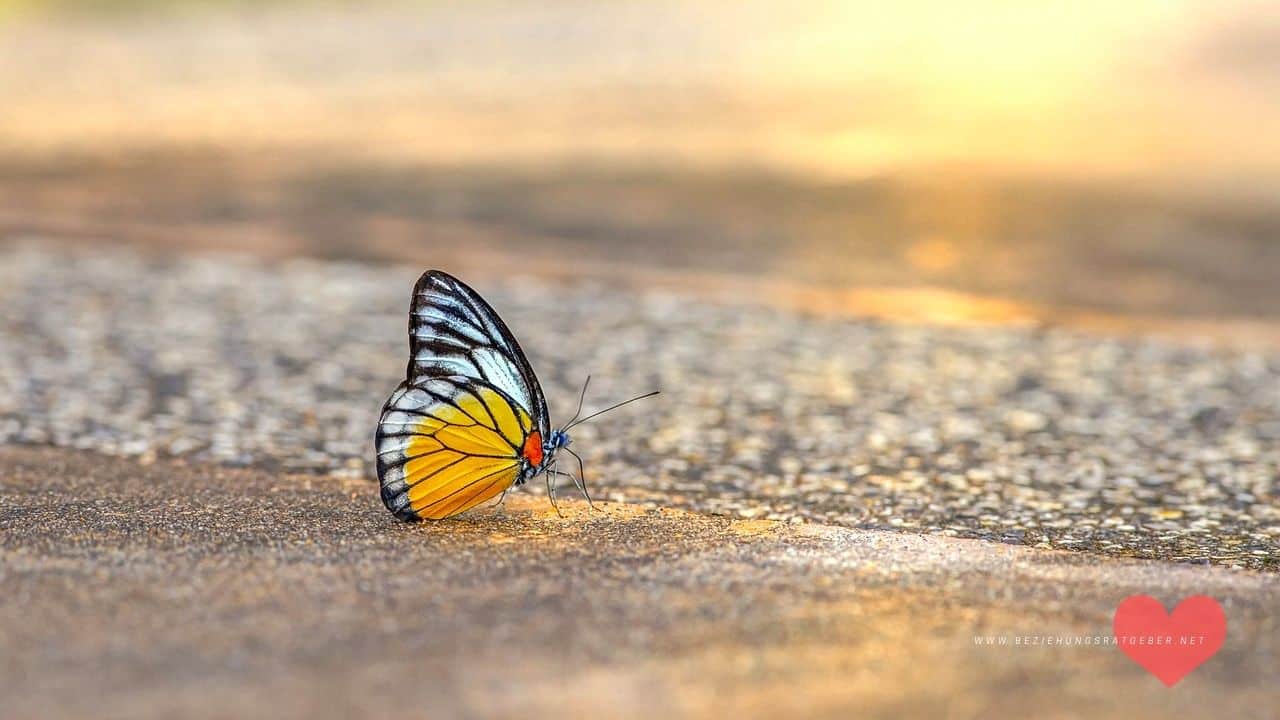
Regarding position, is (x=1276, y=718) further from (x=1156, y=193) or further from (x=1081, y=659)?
(x=1156, y=193)

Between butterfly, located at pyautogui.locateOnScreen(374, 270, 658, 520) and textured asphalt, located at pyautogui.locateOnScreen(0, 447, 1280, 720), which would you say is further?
butterfly, located at pyautogui.locateOnScreen(374, 270, 658, 520)

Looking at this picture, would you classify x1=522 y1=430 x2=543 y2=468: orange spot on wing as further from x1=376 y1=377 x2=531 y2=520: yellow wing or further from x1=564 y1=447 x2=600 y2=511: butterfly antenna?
x1=564 y1=447 x2=600 y2=511: butterfly antenna

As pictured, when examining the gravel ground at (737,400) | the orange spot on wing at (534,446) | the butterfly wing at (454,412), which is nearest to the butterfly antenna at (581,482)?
the gravel ground at (737,400)

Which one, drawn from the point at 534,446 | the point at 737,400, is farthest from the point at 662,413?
the point at 534,446

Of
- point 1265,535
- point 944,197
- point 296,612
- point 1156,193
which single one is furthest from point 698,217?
point 296,612

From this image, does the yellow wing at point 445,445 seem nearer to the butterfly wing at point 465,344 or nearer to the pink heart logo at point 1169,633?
the butterfly wing at point 465,344

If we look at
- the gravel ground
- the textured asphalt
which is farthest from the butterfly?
the gravel ground

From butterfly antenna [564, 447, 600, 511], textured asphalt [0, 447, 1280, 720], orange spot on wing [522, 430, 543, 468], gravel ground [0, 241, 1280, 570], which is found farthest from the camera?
gravel ground [0, 241, 1280, 570]
